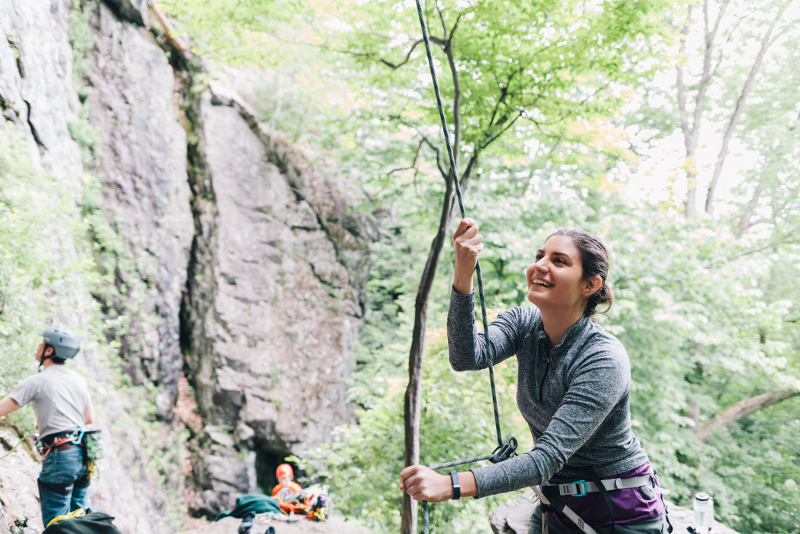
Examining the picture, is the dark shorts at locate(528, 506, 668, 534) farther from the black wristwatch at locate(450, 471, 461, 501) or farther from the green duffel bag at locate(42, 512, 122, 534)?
the green duffel bag at locate(42, 512, 122, 534)

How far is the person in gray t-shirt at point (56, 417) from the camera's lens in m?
3.20

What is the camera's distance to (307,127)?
1094 cm

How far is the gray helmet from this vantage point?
328cm

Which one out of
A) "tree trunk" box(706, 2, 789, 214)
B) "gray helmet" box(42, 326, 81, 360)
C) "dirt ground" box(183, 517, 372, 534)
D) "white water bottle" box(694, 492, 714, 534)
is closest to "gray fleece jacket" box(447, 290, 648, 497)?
"white water bottle" box(694, 492, 714, 534)

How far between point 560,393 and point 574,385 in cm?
17

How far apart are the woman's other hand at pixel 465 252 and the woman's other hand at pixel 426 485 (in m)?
0.60

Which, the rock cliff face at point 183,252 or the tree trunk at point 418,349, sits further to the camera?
the rock cliff face at point 183,252

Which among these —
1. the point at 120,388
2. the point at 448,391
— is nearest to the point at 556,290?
the point at 448,391

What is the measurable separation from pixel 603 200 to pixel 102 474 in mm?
8653

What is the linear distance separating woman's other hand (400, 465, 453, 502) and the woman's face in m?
0.64

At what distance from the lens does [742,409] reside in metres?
7.42

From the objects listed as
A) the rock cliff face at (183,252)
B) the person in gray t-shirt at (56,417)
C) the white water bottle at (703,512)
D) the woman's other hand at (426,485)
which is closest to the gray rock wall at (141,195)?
the rock cliff face at (183,252)

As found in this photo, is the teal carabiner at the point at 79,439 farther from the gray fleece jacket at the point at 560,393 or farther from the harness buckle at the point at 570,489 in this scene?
the harness buckle at the point at 570,489

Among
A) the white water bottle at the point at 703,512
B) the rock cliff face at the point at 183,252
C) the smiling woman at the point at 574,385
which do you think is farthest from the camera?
the rock cliff face at the point at 183,252
